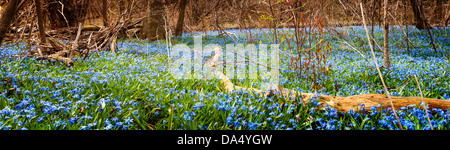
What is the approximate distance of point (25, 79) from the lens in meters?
4.05

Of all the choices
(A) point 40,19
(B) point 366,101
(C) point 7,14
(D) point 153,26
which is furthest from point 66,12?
(B) point 366,101

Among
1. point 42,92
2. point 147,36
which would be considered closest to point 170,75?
point 42,92

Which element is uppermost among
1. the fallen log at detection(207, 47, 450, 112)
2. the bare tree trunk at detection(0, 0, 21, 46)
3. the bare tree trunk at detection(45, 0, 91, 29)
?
the bare tree trunk at detection(45, 0, 91, 29)

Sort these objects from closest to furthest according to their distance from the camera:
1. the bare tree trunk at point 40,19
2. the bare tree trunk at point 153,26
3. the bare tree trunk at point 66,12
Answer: the bare tree trunk at point 40,19, the bare tree trunk at point 153,26, the bare tree trunk at point 66,12

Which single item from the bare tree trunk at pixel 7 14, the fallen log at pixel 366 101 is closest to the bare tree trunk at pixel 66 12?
the bare tree trunk at pixel 7 14

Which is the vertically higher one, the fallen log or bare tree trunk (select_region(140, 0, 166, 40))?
bare tree trunk (select_region(140, 0, 166, 40))

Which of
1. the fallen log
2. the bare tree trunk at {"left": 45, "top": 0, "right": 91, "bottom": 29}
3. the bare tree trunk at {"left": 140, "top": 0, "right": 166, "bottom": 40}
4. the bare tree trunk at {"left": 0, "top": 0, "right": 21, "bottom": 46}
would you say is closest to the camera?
the fallen log

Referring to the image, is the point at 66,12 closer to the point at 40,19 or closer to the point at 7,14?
the point at 40,19

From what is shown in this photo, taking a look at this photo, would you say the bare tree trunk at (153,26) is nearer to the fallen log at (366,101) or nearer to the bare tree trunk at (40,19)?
the bare tree trunk at (40,19)

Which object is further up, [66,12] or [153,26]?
[66,12]

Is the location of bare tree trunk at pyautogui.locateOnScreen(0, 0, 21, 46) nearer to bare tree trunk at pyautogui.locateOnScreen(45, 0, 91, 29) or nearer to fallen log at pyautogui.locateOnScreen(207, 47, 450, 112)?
fallen log at pyautogui.locateOnScreen(207, 47, 450, 112)

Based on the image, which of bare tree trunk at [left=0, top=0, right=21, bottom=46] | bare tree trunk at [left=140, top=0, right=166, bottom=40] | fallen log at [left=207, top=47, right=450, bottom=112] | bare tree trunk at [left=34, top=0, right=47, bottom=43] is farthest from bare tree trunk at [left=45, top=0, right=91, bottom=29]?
fallen log at [left=207, top=47, right=450, bottom=112]
